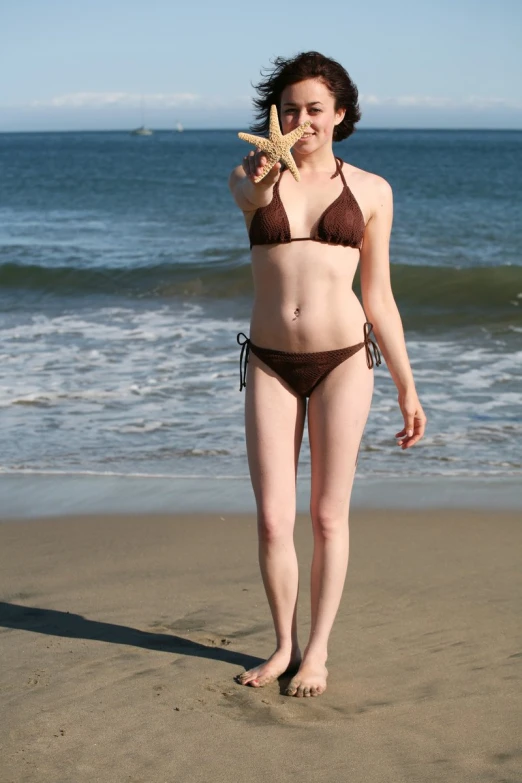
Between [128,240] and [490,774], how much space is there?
20832 mm

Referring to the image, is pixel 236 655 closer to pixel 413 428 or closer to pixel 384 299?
pixel 413 428

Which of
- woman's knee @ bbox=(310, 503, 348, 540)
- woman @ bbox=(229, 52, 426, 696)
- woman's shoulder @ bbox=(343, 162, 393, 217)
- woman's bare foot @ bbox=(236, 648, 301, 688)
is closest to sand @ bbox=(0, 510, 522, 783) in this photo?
woman's bare foot @ bbox=(236, 648, 301, 688)

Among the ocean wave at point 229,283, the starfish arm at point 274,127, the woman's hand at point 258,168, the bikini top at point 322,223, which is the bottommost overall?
the ocean wave at point 229,283

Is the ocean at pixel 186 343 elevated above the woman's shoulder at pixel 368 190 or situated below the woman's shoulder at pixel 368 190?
below

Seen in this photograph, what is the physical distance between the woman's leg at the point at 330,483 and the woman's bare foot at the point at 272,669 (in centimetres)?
9

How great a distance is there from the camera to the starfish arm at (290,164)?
319cm

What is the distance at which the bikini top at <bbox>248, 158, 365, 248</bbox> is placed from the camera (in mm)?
3396

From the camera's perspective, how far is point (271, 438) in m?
3.45

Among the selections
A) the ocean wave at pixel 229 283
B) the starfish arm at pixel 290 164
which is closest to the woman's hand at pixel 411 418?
the starfish arm at pixel 290 164

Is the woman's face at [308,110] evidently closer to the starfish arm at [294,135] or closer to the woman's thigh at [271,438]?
the starfish arm at [294,135]

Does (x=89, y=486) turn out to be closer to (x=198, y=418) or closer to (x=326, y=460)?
(x=198, y=418)

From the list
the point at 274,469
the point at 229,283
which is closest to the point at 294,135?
the point at 274,469

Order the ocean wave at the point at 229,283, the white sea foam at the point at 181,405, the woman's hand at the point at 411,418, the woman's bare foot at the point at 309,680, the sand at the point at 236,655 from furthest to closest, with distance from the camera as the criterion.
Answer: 1. the ocean wave at the point at 229,283
2. the white sea foam at the point at 181,405
3. the woman's hand at the point at 411,418
4. the woman's bare foot at the point at 309,680
5. the sand at the point at 236,655

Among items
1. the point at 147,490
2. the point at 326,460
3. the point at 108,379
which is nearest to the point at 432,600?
the point at 326,460
